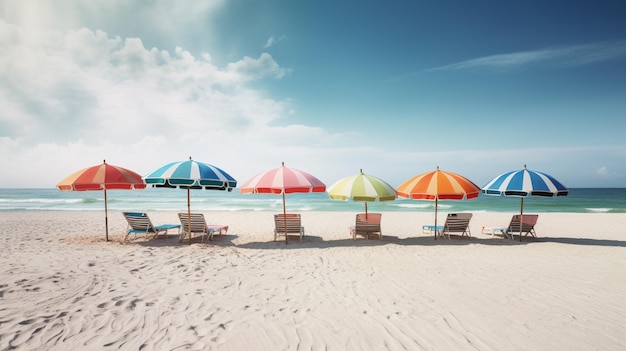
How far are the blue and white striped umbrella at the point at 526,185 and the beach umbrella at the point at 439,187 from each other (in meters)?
0.80

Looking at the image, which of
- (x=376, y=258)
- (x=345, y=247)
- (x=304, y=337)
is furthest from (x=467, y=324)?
(x=345, y=247)

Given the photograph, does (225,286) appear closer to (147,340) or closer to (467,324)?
(147,340)

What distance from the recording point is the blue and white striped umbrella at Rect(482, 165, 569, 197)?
8.48 meters

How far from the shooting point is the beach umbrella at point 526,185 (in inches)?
334

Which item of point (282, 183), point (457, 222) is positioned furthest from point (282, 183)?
point (457, 222)

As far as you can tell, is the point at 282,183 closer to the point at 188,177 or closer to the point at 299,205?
the point at 188,177

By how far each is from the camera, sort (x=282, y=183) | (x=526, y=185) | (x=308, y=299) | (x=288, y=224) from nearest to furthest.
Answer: (x=308, y=299)
(x=282, y=183)
(x=526, y=185)
(x=288, y=224)

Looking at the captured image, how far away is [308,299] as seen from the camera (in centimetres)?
466

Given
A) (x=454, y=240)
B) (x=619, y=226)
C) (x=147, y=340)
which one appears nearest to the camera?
(x=147, y=340)

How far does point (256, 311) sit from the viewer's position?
4.16 metres

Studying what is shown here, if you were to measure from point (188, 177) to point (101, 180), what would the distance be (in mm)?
2627

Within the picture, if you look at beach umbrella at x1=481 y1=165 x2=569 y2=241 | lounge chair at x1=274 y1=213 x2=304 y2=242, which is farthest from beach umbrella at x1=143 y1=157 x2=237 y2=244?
beach umbrella at x1=481 y1=165 x2=569 y2=241

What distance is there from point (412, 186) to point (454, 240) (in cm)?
257

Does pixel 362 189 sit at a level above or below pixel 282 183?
below
